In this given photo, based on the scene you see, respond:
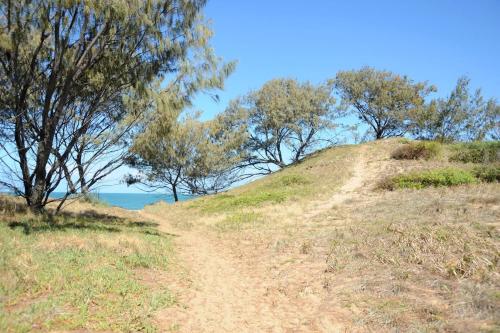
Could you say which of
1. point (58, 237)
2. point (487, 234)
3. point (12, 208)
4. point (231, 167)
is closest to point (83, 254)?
point (58, 237)

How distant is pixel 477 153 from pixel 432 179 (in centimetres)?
701

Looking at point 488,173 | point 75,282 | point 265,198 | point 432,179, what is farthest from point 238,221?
point 488,173

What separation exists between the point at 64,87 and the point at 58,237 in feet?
17.2

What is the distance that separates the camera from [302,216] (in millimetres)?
15414

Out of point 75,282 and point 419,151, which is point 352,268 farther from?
point 419,151

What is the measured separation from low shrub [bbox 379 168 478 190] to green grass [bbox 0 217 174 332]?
12093 mm

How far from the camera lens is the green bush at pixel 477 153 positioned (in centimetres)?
2042

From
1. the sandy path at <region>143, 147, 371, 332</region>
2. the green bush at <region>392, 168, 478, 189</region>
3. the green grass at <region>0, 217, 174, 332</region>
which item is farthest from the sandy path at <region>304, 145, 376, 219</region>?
the green grass at <region>0, 217, 174, 332</region>

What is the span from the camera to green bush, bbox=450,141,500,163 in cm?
2042

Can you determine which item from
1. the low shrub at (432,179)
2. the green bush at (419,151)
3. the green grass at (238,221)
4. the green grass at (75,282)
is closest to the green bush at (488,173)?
the low shrub at (432,179)

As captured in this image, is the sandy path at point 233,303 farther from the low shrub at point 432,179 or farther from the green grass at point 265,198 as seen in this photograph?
the low shrub at point 432,179

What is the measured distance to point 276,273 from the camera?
8711mm

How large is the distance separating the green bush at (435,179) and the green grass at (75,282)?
39.7 feet

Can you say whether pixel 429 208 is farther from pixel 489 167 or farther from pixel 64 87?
pixel 64 87
